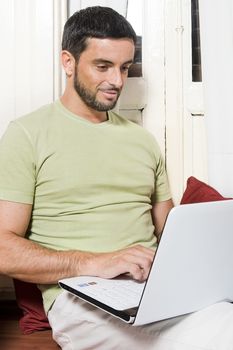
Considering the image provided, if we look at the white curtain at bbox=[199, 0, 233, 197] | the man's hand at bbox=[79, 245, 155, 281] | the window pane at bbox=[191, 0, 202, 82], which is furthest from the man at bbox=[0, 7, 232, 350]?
the window pane at bbox=[191, 0, 202, 82]

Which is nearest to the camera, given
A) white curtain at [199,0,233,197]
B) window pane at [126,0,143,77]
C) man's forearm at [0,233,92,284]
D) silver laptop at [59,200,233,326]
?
silver laptop at [59,200,233,326]

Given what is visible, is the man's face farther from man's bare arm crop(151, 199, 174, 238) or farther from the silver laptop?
the silver laptop

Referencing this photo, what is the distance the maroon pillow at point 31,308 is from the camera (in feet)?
4.46

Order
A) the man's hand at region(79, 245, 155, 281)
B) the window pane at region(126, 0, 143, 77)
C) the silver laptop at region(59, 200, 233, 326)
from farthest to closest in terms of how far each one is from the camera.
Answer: the window pane at region(126, 0, 143, 77), the man's hand at region(79, 245, 155, 281), the silver laptop at region(59, 200, 233, 326)

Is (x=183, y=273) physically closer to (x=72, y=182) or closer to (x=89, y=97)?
(x=72, y=182)

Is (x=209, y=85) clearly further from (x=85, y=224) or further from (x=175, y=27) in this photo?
(x=85, y=224)

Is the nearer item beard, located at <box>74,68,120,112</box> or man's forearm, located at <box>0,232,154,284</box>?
man's forearm, located at <box>0,232,154,284</box>

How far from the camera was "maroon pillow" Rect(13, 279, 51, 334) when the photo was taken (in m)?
1.36

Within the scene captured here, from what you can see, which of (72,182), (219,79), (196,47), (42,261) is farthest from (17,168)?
(196,47)

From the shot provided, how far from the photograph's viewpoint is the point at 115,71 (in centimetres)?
138

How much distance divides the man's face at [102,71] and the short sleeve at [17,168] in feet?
0.79

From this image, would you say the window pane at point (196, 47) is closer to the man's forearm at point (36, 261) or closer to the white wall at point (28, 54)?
the white wall at point (28, 54)

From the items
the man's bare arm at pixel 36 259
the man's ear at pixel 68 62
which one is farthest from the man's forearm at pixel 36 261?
the man's ear at pixel 68 62

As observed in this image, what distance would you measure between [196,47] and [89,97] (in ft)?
A: 1.88
